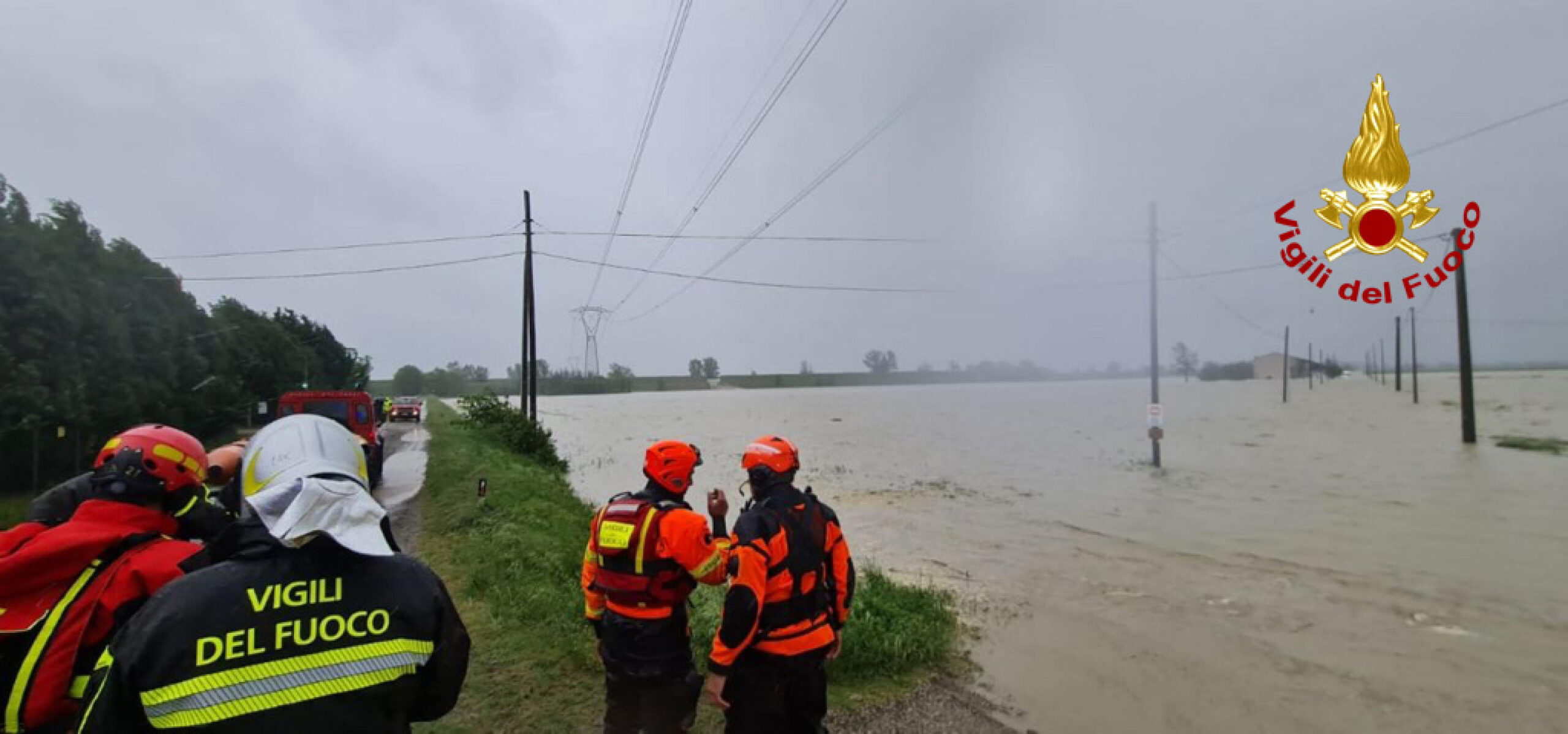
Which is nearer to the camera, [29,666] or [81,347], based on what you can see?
[29,666]

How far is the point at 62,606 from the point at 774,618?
2.41m

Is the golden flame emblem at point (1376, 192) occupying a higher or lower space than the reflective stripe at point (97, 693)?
higher

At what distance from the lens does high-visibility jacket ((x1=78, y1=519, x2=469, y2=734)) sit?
1.50 m

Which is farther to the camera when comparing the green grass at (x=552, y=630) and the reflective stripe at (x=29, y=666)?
the green grass at (x=552, y=630)

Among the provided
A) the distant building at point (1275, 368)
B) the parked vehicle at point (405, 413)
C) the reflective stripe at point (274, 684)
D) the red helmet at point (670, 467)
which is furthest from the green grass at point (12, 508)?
the distant building at point (1275, 368)

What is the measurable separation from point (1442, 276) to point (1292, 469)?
21725 mm

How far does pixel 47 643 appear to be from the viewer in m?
2.08

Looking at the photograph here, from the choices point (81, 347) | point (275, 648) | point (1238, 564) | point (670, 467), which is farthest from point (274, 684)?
point (81, 347)

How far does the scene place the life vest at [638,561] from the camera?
11.3 ft

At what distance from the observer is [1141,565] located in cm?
1172

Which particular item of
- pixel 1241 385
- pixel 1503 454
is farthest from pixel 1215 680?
pixel 1241 385

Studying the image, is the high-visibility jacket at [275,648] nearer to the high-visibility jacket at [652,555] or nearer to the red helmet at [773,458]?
the high-visibility jacket at [652,555]

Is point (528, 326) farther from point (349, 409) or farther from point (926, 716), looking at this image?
point (926, 716)

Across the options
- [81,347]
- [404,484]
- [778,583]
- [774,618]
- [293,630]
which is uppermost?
[81,347]
